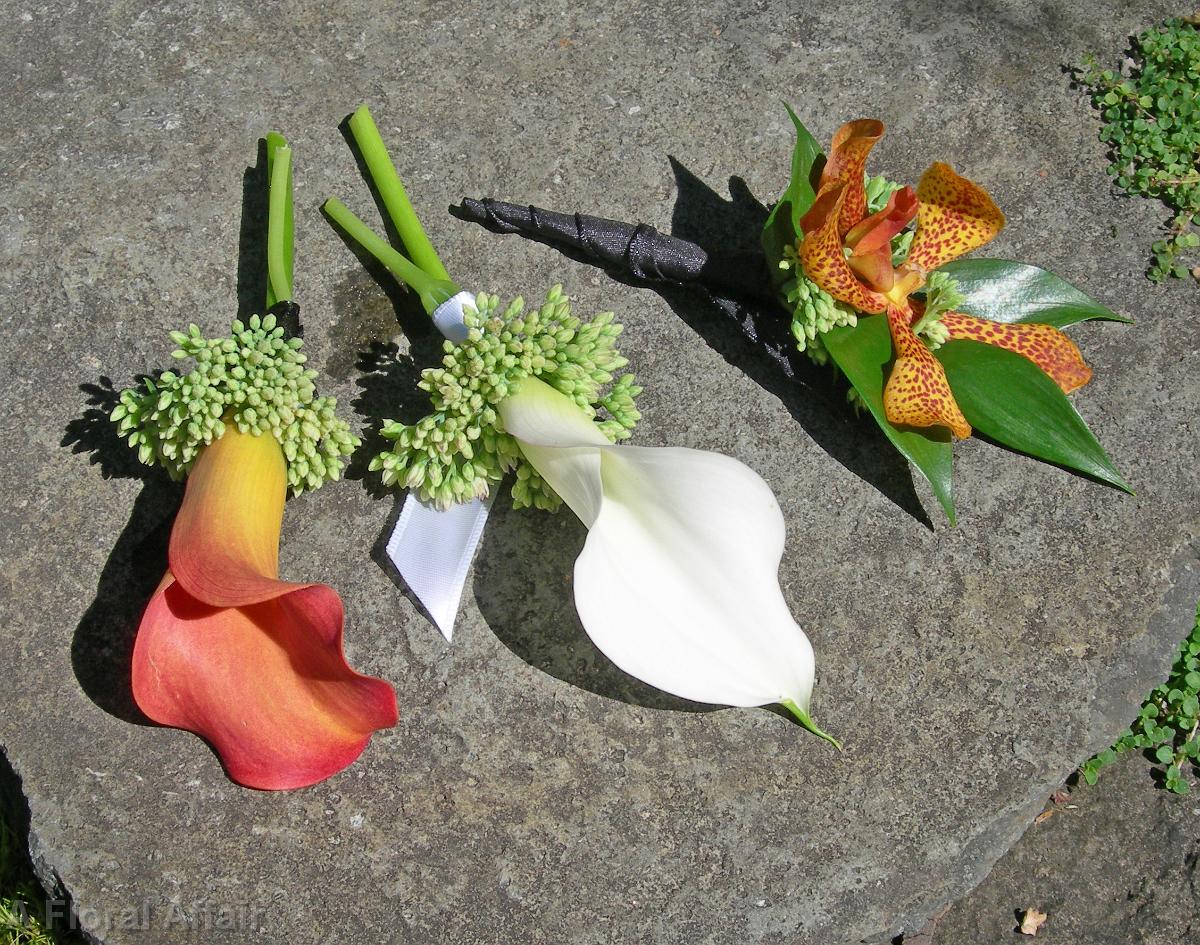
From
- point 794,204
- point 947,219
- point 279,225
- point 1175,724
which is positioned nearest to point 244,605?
point 279,225

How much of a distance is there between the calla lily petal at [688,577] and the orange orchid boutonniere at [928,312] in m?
0.23

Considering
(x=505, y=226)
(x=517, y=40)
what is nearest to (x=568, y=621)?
(x=505, y=226)

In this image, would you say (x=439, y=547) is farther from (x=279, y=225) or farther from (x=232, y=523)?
(x=279, y=225)

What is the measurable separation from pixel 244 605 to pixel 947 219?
84cm

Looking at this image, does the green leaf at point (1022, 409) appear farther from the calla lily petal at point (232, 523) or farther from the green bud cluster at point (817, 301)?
the calla lily petal at point (232, 523)

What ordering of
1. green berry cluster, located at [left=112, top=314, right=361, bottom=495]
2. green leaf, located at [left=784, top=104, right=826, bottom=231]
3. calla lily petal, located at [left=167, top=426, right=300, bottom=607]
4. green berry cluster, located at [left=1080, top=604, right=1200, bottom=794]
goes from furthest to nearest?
green berry cluster, located at [left=1080, top=604, right=1200, bottom=794] < green leaf, located at [left=784, top=104, right=826, bottom=231] < green berry cluster, located at [left=112, top=314, right=361, bottom=495] < calla lily petal, located at [left=167, top=426, right=300, bottom=607]

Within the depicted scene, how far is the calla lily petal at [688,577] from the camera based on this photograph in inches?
40.9

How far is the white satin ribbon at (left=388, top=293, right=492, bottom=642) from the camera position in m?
1.20

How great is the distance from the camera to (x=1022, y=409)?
1.21 meters

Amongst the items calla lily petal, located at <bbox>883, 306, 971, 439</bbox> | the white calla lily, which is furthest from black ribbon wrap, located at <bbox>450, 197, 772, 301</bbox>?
the white calla lily

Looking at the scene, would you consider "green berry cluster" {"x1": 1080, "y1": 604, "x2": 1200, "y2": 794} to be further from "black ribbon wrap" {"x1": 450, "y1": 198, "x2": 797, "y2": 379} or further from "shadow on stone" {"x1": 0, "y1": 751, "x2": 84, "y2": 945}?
"shadow on stone" {"x1": 0, "y1": 751, "x2": 84, "y2": 945}

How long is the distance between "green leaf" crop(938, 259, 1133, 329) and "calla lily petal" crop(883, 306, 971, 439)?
0.13 meters

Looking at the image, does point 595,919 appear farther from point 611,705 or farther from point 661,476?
point 661,476

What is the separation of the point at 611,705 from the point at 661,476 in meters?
0.29
